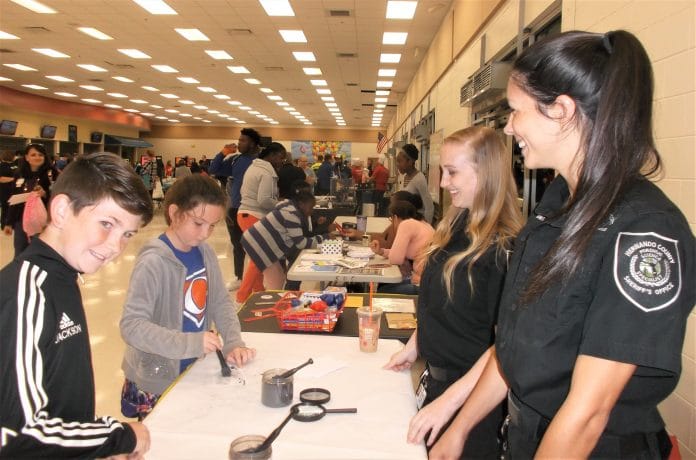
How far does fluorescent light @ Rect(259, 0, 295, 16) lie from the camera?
23.7ft

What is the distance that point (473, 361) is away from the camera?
1.70m

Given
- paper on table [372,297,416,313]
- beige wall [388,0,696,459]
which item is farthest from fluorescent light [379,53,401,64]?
paper on table [372,297,416,313]

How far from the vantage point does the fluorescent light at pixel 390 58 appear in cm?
1048

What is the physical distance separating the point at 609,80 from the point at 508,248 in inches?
31.2

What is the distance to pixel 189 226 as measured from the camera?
6.79 ft

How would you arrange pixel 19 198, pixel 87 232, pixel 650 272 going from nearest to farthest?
pixel 650 272, pixel 87 232, pixel 19 198

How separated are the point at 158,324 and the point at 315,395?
2.58ft

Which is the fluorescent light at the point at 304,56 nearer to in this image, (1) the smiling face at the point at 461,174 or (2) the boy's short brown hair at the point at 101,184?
(1) the smiling face at the point at 461,174

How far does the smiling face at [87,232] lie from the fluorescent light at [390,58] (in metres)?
9.92

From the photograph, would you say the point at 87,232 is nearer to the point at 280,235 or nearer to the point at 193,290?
the point at 193,290

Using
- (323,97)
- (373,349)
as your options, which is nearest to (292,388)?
(373,349)

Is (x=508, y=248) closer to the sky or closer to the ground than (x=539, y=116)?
closer to the ground

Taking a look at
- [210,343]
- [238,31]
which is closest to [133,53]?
[238,31]

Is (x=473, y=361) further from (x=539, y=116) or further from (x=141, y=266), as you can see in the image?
(x=141, y=266)
